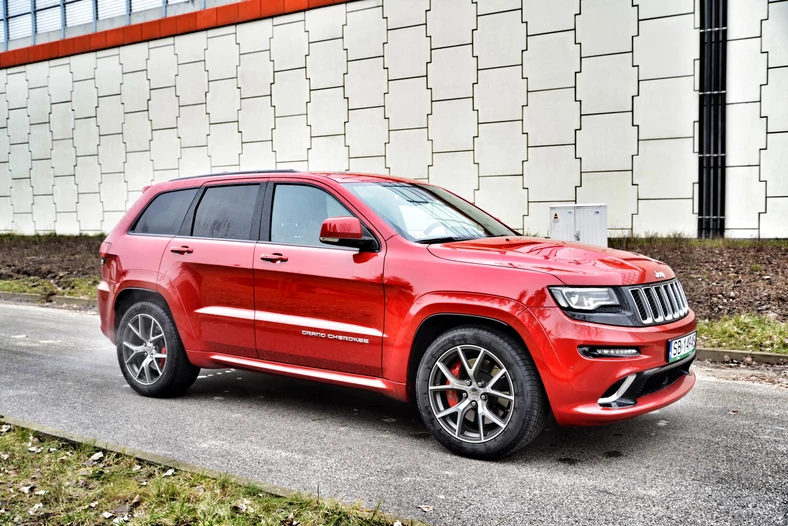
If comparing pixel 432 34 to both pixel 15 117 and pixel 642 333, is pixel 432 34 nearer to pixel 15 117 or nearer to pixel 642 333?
pixel 642 333

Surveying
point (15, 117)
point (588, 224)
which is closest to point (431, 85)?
point (588, 224)

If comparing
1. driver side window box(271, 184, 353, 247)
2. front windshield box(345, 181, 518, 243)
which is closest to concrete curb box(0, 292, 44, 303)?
driver side window box(271, 184, 353, 247)

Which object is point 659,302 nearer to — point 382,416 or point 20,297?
point 382,416

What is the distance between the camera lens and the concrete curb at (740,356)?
750 centimetres

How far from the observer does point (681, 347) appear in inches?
183

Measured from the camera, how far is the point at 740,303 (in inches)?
364

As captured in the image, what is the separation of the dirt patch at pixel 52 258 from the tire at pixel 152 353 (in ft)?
30.0

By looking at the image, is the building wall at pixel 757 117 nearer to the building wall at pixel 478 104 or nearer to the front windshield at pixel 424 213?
the building wall at pixel 478 104

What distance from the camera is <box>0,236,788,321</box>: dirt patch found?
364 inches

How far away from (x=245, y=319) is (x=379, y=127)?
38.0ft

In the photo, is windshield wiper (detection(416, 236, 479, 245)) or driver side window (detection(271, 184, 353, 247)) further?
driver side window (detection(271, 184, 353, 247))

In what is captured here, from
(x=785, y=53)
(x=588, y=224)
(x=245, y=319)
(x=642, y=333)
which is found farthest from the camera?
(x=785, y=53)

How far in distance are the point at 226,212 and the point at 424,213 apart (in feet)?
5.57

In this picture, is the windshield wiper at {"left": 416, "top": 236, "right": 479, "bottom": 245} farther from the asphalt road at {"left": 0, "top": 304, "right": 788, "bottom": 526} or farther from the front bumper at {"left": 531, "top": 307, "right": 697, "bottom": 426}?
the asphalt road at {"left": 0, "top": 304, "right": 788, "bottom": 526}
